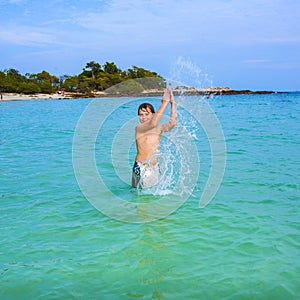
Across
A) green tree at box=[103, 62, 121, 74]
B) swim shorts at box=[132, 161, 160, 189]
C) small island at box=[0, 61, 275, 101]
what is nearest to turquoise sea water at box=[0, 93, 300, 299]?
swim shorts at box=[132, 161, 160, 189]

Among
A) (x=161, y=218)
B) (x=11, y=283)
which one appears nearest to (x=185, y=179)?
(x=161, y=218)

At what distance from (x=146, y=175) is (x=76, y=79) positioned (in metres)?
113

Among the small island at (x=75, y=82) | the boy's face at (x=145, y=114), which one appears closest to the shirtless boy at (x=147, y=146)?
the boy's face at (x=145, y=114)

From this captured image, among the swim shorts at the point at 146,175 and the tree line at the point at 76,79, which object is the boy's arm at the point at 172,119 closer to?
the swim shorts at the point at 146,175

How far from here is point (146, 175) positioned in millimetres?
7395

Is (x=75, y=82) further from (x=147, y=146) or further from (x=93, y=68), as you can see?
(x=147, y=146)

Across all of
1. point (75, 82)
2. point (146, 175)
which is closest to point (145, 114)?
point (146, 175)

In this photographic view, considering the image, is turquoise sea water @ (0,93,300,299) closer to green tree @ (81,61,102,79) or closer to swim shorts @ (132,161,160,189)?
swim shorts @ (132,161,160,189)

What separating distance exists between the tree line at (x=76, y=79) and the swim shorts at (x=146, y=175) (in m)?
90.8

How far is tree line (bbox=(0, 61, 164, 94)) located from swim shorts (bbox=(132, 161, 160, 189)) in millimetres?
90793

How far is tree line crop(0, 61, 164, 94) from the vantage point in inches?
3757

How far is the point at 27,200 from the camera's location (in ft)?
24.2

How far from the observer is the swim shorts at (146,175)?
7.36 metres

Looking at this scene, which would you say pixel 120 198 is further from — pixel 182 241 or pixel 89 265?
pixel 89 265
